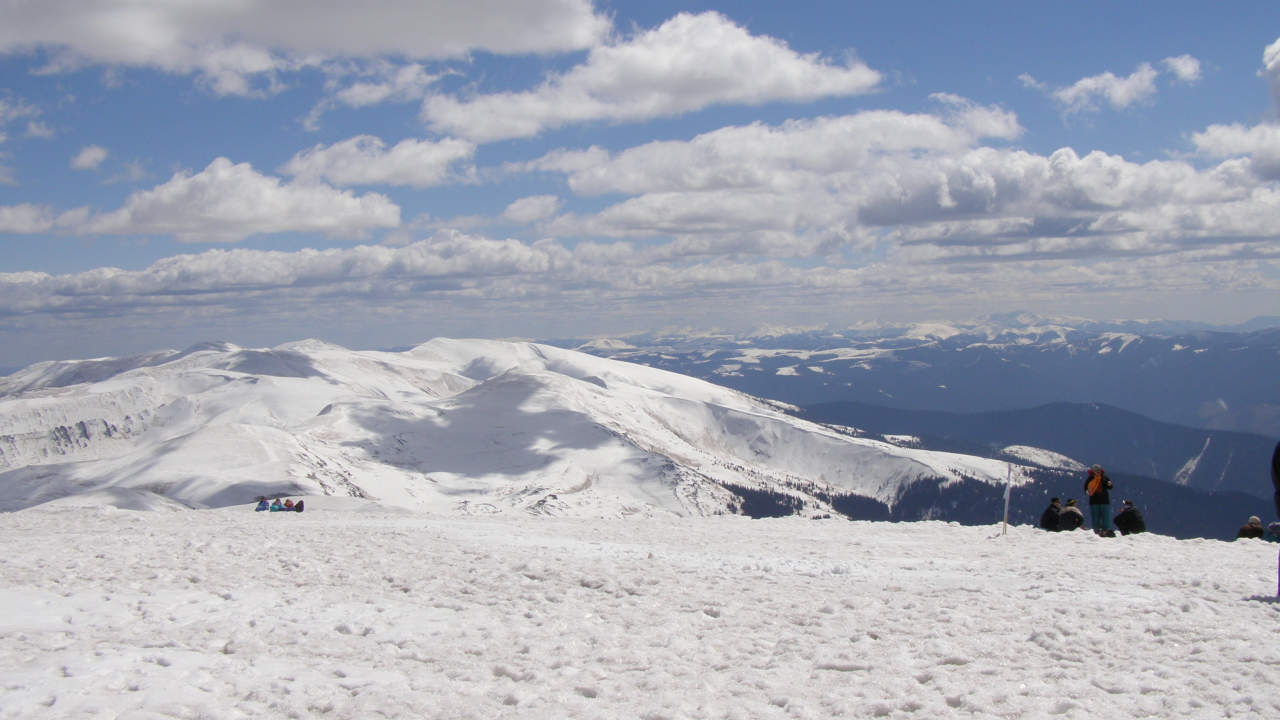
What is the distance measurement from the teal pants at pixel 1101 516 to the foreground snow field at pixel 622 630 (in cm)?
397

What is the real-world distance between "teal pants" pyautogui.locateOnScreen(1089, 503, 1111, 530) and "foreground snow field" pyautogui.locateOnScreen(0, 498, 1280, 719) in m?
3.97

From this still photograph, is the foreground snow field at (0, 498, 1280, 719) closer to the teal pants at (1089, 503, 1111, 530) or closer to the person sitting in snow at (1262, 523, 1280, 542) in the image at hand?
the teal pants at (1089, 503, 1111, 530)

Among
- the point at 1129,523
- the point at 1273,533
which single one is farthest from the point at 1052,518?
the point at 1273,533

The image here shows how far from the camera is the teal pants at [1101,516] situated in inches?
995

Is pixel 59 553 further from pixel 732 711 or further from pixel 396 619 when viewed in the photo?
pixel 732 711

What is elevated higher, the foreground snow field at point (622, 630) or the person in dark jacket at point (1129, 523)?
the foreground snow field at point (622, 630)

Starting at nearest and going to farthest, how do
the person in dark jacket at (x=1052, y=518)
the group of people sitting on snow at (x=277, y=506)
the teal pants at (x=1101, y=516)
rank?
the teal pants at (x=1101, y=516)
the person in dark jacket at (x=1052, y=518)
the group of people sitting on snow at (x=277, y=506)

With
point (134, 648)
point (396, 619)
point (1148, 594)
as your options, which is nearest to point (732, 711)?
point (396, 619)

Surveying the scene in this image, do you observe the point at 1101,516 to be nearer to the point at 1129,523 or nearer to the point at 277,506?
the point at 1129,523

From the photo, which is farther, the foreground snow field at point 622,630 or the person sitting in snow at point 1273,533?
the person sitting in snow at point 1273,533

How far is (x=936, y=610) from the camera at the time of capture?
1366cm

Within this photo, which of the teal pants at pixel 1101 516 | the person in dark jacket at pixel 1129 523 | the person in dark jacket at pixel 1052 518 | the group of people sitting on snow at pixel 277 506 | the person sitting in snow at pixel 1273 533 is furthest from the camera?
the group of people sitting on snow at pixel 277 506

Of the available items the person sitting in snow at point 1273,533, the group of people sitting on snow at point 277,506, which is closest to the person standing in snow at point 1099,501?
the person sitting in snow at point 1273,533

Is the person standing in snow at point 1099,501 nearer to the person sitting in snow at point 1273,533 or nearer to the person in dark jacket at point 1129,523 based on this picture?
the person in dark jacket at point 1129,523
